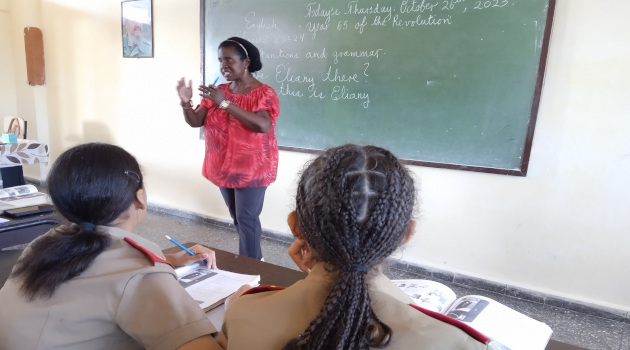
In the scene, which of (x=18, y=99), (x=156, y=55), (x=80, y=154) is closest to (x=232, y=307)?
(x=80, y=154)

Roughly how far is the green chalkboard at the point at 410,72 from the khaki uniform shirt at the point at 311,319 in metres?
1.47

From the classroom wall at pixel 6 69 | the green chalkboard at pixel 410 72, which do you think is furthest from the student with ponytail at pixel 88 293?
the classroom wall at pixel 6 69

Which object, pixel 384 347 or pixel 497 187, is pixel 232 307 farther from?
pixel 497 187

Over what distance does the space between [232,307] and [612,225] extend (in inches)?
87.7

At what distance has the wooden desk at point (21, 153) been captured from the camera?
326cm

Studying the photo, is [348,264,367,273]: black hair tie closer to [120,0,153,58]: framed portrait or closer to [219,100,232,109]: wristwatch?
[219,100,232,109]: wristwatch

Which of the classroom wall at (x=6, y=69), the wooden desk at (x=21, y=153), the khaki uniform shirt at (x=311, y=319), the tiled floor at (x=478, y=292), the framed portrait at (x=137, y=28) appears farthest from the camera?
the classroom wall at (x=6, y=69)

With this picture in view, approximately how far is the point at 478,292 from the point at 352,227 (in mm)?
2202

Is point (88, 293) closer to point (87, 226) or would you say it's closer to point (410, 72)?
point (87, 226)

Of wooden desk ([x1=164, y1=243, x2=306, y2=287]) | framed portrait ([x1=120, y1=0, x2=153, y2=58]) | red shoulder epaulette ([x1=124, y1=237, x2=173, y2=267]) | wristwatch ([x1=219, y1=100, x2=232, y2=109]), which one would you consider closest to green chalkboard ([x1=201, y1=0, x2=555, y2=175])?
wristwatch ([x1=219, y1=100, x2=232, y2=109])

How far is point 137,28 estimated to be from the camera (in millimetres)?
3746

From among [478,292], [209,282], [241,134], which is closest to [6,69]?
[241,134]

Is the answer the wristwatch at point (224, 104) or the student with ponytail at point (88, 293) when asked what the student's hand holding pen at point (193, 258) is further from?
the wristwatch at point (224, 104)

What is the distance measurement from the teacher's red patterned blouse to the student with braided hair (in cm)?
148
